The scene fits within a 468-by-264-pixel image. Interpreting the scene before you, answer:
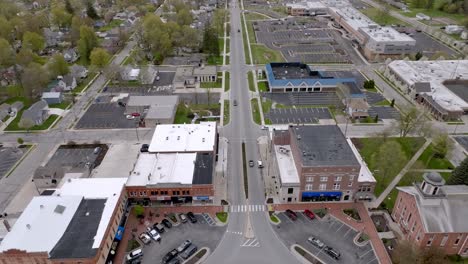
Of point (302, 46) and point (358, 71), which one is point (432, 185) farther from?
point (302, 46)

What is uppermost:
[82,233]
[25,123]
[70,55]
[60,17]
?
[60,17]

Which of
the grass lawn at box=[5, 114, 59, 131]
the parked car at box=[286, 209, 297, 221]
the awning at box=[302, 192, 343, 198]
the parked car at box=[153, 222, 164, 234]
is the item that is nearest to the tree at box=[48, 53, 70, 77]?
the grass lawn at box=[5, 114, 59, 131]

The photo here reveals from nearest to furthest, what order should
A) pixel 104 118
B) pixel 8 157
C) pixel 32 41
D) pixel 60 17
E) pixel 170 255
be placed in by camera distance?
pixel 170 255, pixel 8 157, pixel 104 118, pixel 32 41, pixel 60 17

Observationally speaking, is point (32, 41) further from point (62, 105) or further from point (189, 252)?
point (189, 252)

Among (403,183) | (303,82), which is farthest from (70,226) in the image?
(303,82)

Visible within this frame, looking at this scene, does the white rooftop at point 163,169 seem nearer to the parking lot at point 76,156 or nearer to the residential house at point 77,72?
the parking lot at point 76,156

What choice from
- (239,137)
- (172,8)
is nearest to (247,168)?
(239,137)

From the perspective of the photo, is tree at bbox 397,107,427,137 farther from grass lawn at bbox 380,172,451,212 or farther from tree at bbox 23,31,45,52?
tree at bbox 23,31,45,52
